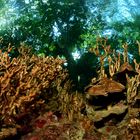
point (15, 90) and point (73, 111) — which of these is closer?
point (15, 90)

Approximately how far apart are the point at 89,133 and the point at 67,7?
12565 mm

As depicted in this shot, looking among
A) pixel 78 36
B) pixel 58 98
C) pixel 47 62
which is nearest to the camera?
pixel 58 98

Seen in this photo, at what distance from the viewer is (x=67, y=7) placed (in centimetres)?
1798

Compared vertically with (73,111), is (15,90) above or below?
above

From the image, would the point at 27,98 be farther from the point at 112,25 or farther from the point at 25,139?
the point at 112,25

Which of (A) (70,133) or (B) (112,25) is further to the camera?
(B) (112,25)

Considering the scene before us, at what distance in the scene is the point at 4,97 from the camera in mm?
6758

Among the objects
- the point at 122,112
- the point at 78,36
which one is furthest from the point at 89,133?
the point at 78,36

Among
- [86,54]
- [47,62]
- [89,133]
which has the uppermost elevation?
[47,62]

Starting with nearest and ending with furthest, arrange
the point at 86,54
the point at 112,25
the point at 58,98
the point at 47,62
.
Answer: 1. the point at 58,98
2. the point at 47,62
3. the point at 86,54
4. the point at 112,25

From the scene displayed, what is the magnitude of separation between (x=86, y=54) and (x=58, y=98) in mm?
8206

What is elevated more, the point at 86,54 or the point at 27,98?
the point at 27,98

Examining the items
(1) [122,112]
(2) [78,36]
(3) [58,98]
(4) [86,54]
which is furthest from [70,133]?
(2) [78,36]

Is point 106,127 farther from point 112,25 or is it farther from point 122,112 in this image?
point 112,25
